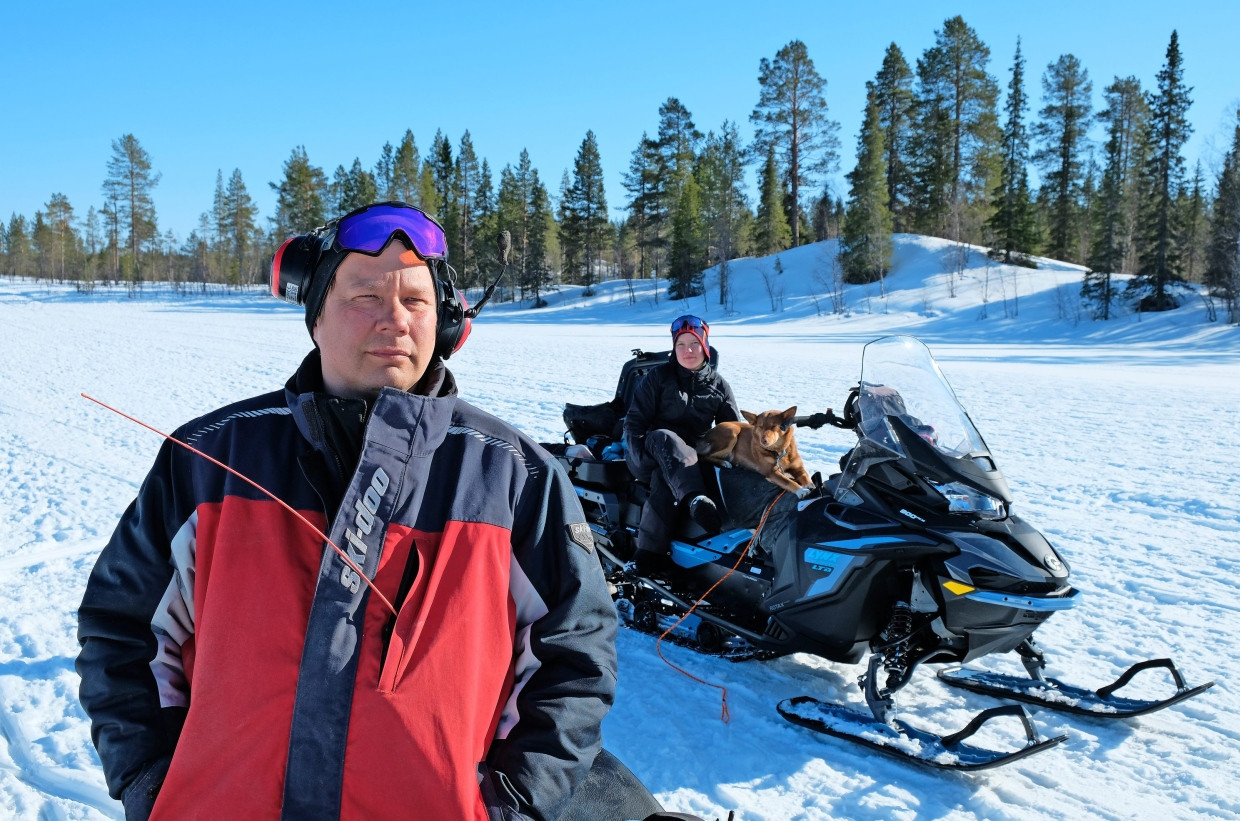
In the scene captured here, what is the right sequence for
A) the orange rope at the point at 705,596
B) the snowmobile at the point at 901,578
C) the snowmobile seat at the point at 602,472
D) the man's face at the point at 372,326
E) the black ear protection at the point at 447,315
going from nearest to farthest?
the man's face at the point at 372,326
the black ear protection at the point at 447,315
the snowmobile at the point at 901,578
the orange rope at the point at 705,596
the snowmobile seat at the point at 602,472

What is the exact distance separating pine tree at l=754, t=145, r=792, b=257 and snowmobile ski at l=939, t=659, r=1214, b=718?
141 ft

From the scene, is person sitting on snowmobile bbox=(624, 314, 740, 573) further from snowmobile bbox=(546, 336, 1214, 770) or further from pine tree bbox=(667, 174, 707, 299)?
Result: pine tree bbox=(667, 174, 707, 299)

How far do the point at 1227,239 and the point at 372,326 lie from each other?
99.1ft

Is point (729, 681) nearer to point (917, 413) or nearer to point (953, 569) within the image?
point (953, 569)

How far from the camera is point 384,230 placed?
163 centimetres

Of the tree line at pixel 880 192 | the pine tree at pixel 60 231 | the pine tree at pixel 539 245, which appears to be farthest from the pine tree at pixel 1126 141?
the pine tree at pixel 60 231

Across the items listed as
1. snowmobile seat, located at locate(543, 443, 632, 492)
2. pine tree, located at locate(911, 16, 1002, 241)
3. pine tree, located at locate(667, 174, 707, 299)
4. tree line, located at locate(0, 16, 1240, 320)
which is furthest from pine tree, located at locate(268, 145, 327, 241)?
snowmobile seat, located at locate(543, 443, 632, 492)

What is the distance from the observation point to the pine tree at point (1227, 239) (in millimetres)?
23297

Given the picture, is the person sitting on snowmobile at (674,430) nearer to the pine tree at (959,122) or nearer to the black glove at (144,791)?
the black glove at (144,791)

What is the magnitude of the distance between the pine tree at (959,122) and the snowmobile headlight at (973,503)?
4218cm

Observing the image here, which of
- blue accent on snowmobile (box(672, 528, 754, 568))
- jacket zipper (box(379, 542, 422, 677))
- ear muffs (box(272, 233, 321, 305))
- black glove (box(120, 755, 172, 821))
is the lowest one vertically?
blue accent on snowmobile (box(672, 528, 754, 568))

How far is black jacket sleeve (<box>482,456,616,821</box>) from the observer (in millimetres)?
1466

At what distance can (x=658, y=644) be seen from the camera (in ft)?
13.5

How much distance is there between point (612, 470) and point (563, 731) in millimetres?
3665
